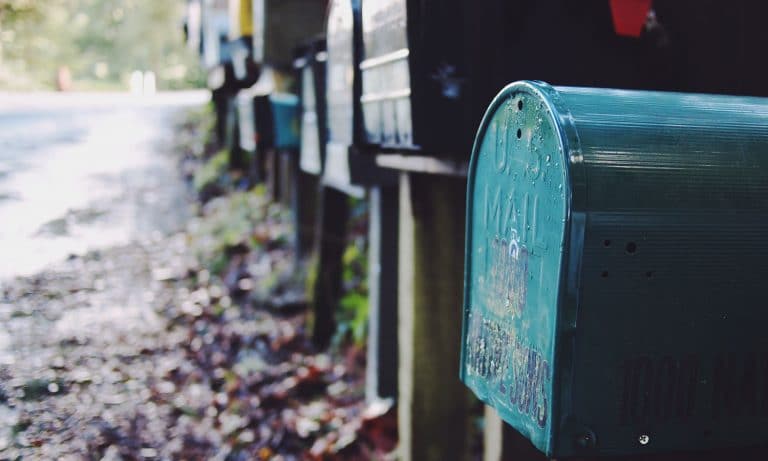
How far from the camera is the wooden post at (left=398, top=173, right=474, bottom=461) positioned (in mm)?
3275

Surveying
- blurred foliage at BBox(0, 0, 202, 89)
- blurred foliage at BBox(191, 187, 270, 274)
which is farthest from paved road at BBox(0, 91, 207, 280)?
blurred foliage at BBox(0, 0, 202, 89)

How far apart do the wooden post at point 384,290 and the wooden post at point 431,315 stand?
2.25ft

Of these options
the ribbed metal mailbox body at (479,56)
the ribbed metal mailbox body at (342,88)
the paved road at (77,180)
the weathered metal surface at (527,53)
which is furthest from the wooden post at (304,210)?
the ribbed metal mailbox body at (479,56)

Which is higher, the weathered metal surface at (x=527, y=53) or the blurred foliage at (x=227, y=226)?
the weathered metal surface at (x=527, y=53)

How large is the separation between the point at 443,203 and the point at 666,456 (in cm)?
158

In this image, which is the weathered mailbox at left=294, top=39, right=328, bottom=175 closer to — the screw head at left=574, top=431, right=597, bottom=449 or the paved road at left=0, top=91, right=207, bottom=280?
the paved road at left=0, top=91, right=207, bottom=280

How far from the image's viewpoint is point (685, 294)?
1.56m

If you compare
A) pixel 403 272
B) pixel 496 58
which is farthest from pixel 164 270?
pixel 496 58

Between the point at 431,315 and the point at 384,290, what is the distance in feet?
2.76

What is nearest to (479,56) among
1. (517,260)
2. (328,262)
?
(517,260)

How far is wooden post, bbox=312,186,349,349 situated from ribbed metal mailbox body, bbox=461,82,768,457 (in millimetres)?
3886

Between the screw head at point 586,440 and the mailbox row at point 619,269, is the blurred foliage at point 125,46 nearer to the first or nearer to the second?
the mailbox row at point 619,269

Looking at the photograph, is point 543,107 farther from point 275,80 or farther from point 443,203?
point 275,80

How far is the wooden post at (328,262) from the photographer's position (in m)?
5.53
